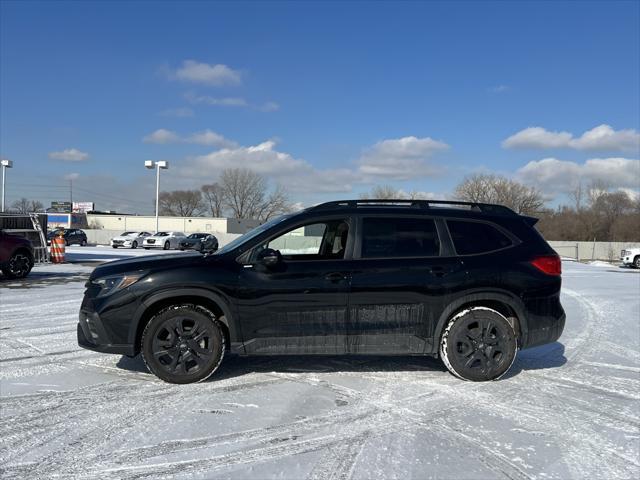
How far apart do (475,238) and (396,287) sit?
3.44 feet

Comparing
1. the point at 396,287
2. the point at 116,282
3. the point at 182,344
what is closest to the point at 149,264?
the point at 116,282

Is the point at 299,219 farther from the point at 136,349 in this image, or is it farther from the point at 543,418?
the point at 543,418

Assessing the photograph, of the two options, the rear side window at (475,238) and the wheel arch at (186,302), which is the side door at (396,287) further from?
the wheel arch at (186,302)

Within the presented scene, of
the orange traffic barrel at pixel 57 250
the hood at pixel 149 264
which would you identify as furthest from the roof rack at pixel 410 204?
Result: the orange traffic barrel at pixel 57 250

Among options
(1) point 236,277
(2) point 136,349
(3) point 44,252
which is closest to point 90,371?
(2) point 136,349

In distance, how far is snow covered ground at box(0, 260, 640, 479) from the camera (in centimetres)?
326

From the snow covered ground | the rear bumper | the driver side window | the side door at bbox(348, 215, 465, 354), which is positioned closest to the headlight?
the snow covered ground

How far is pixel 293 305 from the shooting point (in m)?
4.79

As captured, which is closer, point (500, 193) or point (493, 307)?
point (493, 307)

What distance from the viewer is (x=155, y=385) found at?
4812 millimetres

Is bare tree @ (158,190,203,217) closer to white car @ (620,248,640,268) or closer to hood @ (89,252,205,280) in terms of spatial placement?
white car @ (620,248,640,268)

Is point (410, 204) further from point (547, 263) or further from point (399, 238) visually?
point (547, 263)

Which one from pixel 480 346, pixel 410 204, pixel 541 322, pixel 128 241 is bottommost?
pixel 480 346

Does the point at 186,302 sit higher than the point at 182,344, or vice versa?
the point at 186,302
